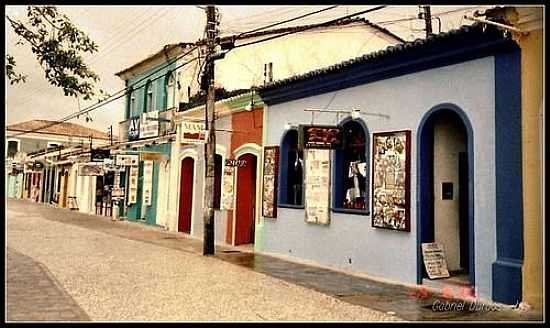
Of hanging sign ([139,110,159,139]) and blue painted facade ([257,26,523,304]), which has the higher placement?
hanging sign ([139,110,159,139])

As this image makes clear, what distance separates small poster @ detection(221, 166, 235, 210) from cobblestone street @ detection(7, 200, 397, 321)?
2120mm

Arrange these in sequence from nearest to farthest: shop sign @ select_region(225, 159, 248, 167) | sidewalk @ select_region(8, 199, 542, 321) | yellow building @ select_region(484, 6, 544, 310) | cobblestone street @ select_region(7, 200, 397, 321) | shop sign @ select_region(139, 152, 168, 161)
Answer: cobblestone street @ select_region(7, 200, 397, 321) < sidewalk @ select_region(8, 199, 542, 321) < yellow building @ select_region(484, 6, 544, 310) < shop sign @ select_region(225, 159, 248, 167) < shop sign @ select_region(139, 152, 168, 161)

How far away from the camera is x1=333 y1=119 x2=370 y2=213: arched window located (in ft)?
32.4

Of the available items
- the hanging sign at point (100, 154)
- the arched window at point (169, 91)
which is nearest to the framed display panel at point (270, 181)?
the arched window at point (169, 91)

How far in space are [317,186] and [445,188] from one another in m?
2.66

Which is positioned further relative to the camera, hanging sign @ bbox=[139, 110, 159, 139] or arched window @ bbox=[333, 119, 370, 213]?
hanging sign @ bbox=[139, 110, 159, 139]

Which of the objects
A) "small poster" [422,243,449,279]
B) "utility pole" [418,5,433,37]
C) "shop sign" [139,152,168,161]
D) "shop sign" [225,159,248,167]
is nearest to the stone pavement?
"shop sign" [225,159,248,167]

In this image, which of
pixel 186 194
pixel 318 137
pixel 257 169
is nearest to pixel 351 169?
pixel 318 137

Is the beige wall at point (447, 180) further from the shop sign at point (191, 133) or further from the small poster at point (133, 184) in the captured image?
the small poster at point (133, 184)

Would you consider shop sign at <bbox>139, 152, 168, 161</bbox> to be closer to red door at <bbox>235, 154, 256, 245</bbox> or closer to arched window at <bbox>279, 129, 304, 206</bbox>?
red door at <bbox>235, 154, 256, 245</bbox>

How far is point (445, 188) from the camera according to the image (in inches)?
347

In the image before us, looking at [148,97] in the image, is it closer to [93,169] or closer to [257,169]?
[93,169]

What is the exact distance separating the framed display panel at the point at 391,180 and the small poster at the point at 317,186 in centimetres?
132

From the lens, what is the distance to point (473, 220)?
24.7 feet
